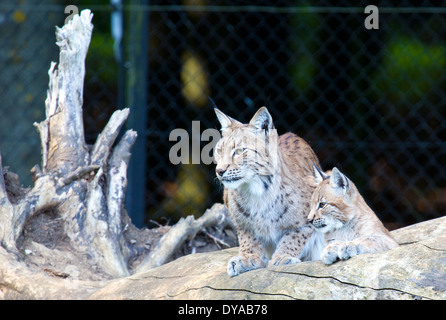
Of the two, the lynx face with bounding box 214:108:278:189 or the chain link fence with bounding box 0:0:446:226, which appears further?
the chain link fence with bounding box 0:0:446:226

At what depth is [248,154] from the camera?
12.3 ft

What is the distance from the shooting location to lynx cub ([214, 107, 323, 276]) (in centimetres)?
371

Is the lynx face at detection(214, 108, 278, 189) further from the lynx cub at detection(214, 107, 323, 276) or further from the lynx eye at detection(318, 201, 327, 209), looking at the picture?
the lynx eye at detection(318, 201, 327, 209)

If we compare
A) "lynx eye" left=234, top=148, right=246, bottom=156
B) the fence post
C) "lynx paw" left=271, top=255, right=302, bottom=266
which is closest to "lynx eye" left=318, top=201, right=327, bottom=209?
"lynx paw" left=271, top=255, right=302, bottom=266

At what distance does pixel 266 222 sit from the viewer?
377 centimetres

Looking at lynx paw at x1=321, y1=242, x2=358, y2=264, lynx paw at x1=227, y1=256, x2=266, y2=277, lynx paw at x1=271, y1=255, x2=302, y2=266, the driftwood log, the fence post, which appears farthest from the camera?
the fence post

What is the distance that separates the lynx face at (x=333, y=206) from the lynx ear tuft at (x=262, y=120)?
1.87 ft

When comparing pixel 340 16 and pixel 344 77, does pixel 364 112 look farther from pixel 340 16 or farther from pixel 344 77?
pixel 340 16

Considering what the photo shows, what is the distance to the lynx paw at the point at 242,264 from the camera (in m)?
3.35

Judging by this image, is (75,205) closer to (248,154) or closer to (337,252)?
(248,154)

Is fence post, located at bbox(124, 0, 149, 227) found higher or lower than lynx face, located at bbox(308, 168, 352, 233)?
higher

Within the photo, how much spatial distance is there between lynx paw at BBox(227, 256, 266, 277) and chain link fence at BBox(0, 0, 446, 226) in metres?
2.35

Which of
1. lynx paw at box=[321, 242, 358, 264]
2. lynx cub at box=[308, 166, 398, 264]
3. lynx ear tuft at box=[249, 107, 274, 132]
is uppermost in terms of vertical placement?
lynx ear tuft at box=[249, 107, 274, 132]

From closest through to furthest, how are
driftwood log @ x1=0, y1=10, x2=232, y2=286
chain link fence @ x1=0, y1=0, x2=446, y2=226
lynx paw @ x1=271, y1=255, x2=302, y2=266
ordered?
lynx paw @ x1=271, y1=255, x2=302, y2=266
driftwood log @ x1=0, y1=10, x2=232, y2=286
chain link fence @ x1=0, y1=0, x2=446, y2=226
